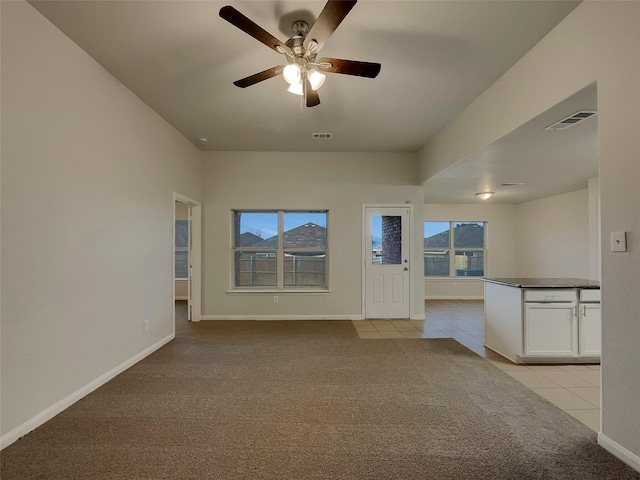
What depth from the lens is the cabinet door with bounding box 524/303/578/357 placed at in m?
3.34

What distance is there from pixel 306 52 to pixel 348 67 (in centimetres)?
32

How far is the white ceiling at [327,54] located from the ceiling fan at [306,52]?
0.23m

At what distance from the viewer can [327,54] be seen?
2682 mm

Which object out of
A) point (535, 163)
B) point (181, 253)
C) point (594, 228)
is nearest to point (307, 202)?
point (535, 163)

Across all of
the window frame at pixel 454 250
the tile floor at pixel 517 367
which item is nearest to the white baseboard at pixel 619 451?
the tile floor at pixel 517 367

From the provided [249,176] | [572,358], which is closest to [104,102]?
[249,176]

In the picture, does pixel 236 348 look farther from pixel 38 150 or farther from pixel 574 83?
pixel 574 83

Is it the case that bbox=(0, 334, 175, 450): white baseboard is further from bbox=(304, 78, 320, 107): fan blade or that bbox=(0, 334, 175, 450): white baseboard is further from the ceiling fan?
bbox=(304, 78, 320, 107): fan blade

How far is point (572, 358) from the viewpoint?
336 centimetres

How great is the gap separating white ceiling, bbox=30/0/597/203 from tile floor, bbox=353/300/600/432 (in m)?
2.36

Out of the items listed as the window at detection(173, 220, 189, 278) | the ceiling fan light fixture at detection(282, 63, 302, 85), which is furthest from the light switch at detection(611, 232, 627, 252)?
the window at detection(173, 220, 189, 278)

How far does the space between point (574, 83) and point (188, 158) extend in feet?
15.1

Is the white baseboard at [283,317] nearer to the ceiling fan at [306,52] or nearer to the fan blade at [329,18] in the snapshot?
the ceiling fan at [306,52]

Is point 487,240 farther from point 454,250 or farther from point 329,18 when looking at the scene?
point 329,18
